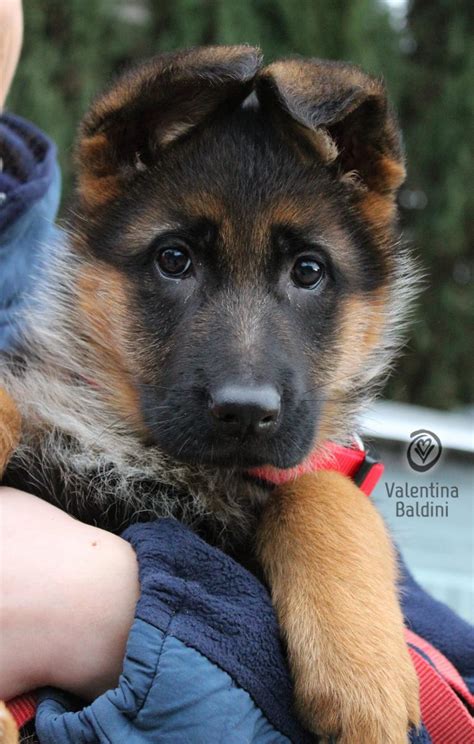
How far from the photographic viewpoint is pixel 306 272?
2.40 meters

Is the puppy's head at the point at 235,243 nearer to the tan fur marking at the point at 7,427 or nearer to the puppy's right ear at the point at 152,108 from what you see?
the puppy's right ear at the point at 152,108

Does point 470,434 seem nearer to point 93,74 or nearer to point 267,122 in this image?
point 267,122

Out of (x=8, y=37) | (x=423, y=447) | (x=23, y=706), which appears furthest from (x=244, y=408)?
(x=8, y=37)

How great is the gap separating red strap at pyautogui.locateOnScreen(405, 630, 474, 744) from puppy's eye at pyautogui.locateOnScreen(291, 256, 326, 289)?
3.25ft

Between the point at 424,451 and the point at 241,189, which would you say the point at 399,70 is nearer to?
the point at 424,451

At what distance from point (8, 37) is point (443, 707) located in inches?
93.1

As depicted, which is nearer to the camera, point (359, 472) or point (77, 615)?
point (77, 615)

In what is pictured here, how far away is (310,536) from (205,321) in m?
0.60

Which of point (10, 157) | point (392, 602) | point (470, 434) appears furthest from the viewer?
point (470, 434)

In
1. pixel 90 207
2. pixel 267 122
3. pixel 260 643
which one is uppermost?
pixel 267 122

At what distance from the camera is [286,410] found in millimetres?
2170

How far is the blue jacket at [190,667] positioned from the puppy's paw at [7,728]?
74 millimetres

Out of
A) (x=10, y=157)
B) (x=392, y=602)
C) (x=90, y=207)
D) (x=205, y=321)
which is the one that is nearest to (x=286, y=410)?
(x=205, y=321)

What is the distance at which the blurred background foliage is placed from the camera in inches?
260
